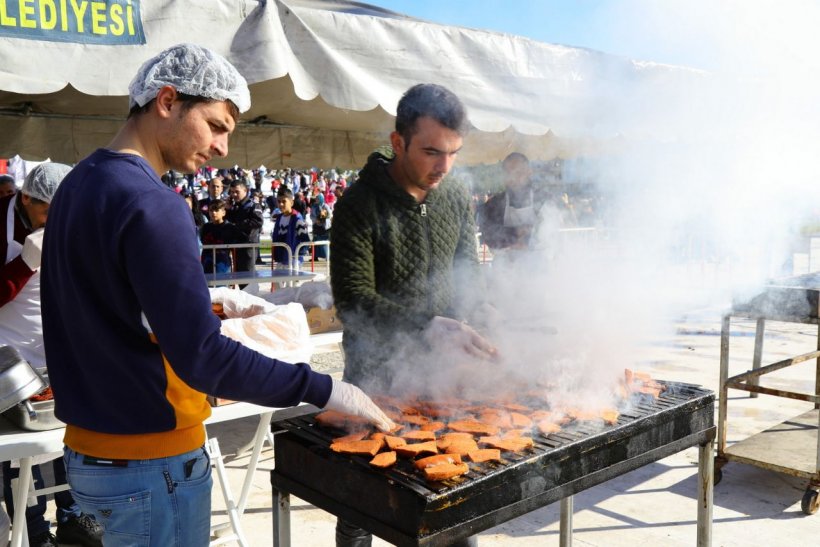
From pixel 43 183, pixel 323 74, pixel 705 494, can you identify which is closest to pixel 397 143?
pixel 323 74

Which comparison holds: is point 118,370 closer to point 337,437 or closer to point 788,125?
point 337,437

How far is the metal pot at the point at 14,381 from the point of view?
1.66 metres

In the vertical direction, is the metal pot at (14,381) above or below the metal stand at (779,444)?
above

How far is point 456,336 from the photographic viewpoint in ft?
7.40

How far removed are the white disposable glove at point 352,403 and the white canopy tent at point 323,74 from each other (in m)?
2.15

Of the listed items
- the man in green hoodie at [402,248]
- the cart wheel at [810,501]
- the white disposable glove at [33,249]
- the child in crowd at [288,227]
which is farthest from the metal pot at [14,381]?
the child in crowd at [288,227]

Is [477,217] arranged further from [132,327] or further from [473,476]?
[132,327]

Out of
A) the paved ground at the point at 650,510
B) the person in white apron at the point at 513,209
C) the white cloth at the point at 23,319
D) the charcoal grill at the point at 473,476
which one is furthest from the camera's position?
the person in white apron at the point at 513,209

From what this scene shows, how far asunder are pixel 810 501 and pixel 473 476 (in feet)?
9.15

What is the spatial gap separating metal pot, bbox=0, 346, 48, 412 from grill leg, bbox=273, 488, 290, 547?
0.76 metres

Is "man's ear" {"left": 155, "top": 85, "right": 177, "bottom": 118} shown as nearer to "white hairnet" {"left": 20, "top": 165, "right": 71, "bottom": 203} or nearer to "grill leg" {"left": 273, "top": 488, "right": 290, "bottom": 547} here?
"grill leg" {"left": 273, "top": 488, "right": 290, "bottom": 547}

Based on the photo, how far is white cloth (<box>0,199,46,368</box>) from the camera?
292cm

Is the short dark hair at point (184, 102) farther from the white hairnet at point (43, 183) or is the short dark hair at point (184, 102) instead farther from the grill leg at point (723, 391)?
the grill leg at point (723, 391)

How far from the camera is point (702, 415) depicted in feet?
7.61
